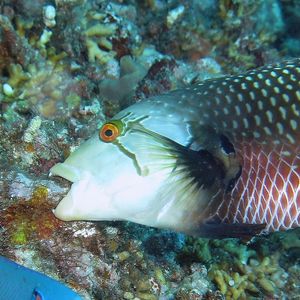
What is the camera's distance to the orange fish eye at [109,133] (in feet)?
9.50

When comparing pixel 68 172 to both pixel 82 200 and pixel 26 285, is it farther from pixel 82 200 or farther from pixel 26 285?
pixel 26 285

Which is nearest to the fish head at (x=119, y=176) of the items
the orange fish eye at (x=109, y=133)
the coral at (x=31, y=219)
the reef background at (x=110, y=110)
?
the orange fish eye at (x=109, y=133)

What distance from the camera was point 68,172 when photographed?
290cm

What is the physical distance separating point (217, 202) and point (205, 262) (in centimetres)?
107

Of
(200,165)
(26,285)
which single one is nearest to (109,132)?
(200,165)

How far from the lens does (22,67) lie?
177 inches

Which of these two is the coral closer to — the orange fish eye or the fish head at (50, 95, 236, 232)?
the fish head at (50, 95, 236, 232)

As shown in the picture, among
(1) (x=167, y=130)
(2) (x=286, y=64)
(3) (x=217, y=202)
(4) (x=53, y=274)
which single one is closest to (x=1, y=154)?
(4) (x=53, y=274)

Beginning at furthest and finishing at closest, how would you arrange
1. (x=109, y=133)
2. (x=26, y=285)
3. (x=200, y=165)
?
(x=109, y=133) → (x=200, y=165) → (x=26, y=285)

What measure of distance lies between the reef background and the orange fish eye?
20.9 inches

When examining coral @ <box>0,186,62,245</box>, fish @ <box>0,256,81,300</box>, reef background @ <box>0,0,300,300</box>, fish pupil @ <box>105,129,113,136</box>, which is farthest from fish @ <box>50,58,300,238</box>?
fish @ <box>0,256,81,300</box>

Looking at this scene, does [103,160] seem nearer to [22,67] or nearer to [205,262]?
[205,262]

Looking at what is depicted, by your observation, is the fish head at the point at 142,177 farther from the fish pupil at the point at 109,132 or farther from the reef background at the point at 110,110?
the reef background at the point at 110,110

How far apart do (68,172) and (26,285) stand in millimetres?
1040
